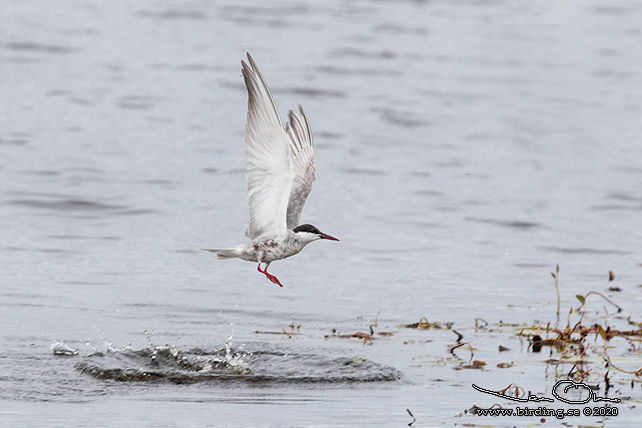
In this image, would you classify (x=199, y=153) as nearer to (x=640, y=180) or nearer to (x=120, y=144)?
(x=120, y=144)

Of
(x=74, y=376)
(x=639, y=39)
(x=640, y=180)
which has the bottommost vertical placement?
(x=74, y=376)

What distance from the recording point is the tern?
794 cm

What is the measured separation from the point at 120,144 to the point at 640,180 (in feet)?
24.3

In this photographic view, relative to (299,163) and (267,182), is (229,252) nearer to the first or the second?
(267,182)

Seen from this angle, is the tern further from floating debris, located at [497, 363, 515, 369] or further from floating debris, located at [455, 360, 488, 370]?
floating debris, located at [497, 363, 515, 369]

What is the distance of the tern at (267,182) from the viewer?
794 cm

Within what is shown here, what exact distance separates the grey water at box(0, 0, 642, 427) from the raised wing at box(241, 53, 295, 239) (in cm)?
108

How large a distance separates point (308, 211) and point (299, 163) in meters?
5.04

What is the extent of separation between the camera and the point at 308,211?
1381 cm

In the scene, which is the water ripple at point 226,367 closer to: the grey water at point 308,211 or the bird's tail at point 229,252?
the grey water at point 308,211

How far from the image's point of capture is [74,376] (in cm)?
777

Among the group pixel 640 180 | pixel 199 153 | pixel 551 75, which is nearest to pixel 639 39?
pixel 551 75
